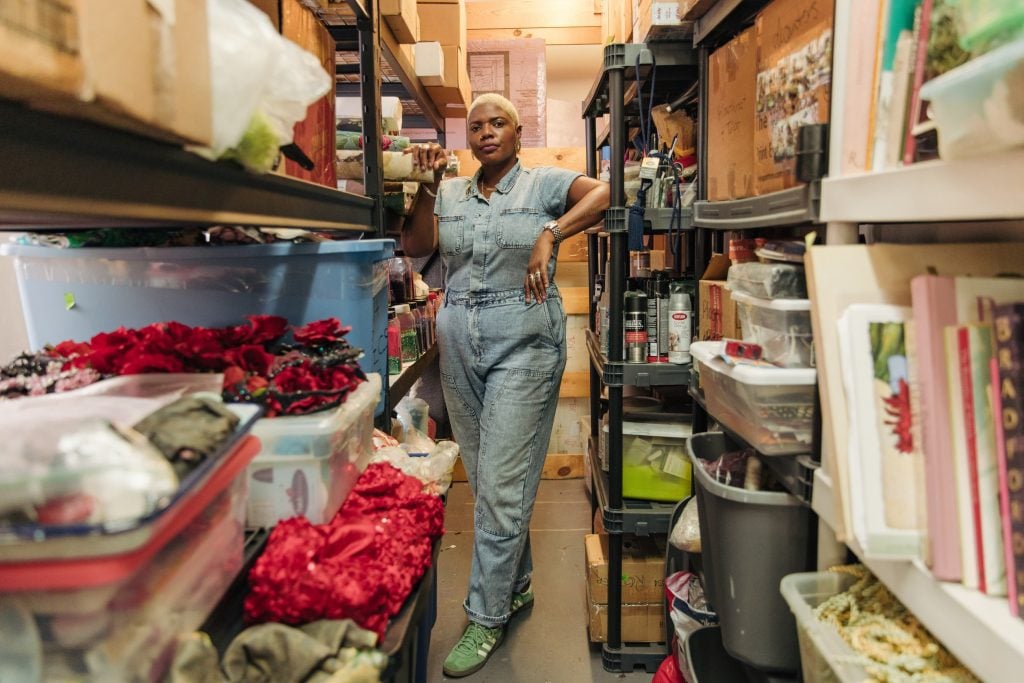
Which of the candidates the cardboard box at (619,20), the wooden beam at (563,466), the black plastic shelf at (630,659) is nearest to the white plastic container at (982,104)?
the cardboard box at (619,20)

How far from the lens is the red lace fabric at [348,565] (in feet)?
2.11

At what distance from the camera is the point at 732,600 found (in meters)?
1.13

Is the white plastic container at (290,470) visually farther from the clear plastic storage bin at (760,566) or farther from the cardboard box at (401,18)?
the cardboard box at (401,18)

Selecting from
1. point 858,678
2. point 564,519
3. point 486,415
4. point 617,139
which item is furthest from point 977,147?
point 564,519

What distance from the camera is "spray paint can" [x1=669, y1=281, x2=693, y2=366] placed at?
1849 millimetres

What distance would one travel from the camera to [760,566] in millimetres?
1103

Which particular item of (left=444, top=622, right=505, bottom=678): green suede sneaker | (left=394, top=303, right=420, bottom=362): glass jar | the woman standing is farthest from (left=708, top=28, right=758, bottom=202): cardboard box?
(left=444, top=622, right=505, bottom=678): green suede sneaker

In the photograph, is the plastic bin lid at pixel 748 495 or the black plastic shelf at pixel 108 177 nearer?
the black plastic shelf at pixel 108 177

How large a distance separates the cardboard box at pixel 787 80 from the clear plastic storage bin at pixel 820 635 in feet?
2.05

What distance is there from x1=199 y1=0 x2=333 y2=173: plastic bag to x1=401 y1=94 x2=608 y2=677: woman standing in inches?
54.1

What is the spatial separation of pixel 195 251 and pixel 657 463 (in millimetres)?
1467

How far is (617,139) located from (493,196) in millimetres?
507

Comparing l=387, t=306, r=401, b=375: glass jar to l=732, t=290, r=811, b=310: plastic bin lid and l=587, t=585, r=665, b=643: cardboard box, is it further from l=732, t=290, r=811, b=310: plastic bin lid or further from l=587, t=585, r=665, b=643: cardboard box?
l=587, t=585, r=665, b=643: cardboard box

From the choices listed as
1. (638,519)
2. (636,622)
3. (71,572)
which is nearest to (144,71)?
(71,572)
